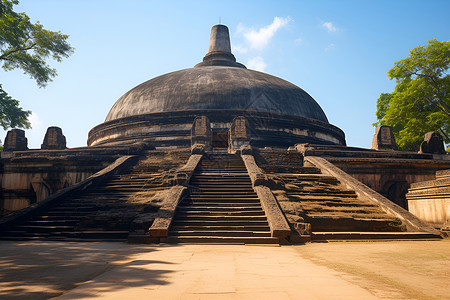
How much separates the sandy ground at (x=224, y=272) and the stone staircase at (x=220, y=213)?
0.95 meters

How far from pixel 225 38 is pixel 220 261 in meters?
25.7

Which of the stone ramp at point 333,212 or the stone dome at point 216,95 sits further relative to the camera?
the stone dome at point 216,95

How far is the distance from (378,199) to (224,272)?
6821 millimetres

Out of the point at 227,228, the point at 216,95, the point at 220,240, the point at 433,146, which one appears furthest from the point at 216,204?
the point at 216,95

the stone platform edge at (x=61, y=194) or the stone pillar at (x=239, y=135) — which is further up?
the stone pillar at (x=239, y=135)

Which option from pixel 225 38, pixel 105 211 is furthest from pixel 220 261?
pixel 225 38

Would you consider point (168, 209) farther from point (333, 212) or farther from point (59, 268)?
point (333, 212)

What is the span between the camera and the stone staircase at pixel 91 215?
25.3 feet

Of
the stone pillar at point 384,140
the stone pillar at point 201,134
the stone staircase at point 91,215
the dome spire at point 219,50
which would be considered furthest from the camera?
the dome spire at point 219,50

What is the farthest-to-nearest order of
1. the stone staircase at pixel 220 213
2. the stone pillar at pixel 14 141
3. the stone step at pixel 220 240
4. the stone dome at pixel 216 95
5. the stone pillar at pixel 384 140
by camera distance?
1. the stone dome at pixel 216 95
2. the stone pillar at pixel 384 140
3. the stone pillar at pixel 14 141
4. the stone staircase at pixel 220 213
5. the stone step at pixel 220 240

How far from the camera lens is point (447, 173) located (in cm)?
957

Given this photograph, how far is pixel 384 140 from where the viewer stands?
63.3 ft

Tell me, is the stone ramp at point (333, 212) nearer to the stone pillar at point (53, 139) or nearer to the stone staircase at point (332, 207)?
the stone staircase at point (332, 207)

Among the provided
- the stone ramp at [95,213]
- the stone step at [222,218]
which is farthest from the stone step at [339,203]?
the stone ramp at [95,213]
